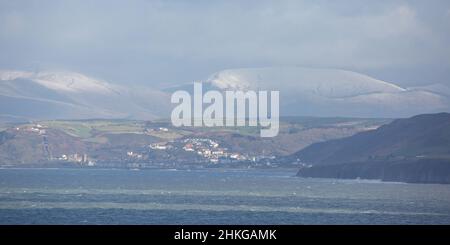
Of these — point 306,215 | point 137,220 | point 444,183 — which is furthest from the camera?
point 444,183
